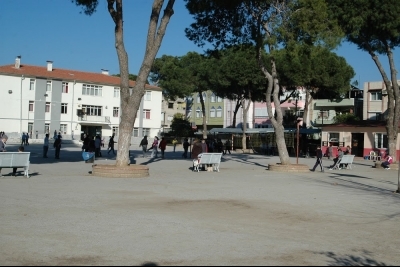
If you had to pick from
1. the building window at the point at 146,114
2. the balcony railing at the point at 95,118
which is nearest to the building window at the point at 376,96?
the building window at the point at 146,114

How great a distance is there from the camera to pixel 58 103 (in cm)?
7006

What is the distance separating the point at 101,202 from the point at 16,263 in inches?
225

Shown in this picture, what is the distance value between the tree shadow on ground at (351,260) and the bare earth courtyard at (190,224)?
2 cm

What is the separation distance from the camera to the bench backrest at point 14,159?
1728 cm

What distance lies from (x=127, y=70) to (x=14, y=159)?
17.4ft

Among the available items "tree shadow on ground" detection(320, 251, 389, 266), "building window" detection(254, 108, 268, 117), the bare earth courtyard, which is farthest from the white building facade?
"tree shadow on ground" detection(320, 251, 389, 266)

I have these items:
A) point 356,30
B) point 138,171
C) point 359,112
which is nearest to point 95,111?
point 359,112

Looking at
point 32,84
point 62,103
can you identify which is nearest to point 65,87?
point 62,103

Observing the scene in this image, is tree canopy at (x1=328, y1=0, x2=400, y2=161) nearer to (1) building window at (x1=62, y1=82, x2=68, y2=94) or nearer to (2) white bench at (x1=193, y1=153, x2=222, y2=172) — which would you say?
(2) white bench at (x1=193, y1=153, x2=222, y2=172)

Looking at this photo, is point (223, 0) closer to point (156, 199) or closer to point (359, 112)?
point (156, 199)

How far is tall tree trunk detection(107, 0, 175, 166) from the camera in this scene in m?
19.8

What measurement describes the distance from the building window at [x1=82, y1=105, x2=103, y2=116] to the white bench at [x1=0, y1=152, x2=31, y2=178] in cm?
5561

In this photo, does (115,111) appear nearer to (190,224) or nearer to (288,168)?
(288,168)

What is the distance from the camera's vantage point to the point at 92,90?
242 feet
